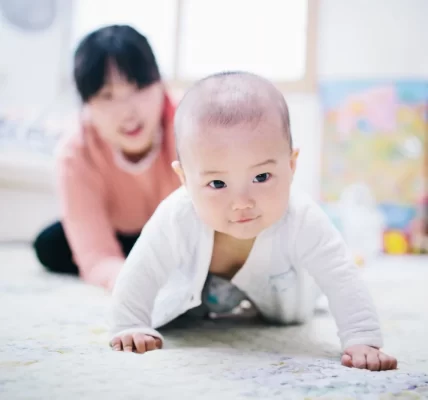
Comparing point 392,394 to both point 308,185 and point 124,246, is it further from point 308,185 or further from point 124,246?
point 308,185

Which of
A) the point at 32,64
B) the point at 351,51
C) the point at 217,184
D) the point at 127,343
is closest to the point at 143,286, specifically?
the point at 127,343

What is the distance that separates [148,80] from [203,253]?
0.56 m

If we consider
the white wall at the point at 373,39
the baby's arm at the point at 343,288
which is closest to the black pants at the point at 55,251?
the baby's arm at the point at 343,288

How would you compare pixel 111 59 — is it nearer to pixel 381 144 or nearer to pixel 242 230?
pixel 242 230

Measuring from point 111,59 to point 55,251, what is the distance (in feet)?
1.86

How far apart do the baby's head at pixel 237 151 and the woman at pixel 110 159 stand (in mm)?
487

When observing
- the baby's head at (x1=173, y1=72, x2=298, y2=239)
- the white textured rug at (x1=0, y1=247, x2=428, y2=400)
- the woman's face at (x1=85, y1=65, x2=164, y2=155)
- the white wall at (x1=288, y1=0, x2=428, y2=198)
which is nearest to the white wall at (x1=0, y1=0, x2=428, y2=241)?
the white wall at (x1=288, y1=0, x2=428, y2=198)

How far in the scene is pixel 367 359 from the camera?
60cm

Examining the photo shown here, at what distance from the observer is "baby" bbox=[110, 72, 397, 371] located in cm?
64

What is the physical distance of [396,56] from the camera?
2.63m

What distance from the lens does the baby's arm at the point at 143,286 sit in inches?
26.4

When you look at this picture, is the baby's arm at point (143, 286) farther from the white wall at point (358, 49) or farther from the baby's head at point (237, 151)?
the white wall at point (358, 49)

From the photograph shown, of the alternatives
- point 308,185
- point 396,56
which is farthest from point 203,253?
point 396,56

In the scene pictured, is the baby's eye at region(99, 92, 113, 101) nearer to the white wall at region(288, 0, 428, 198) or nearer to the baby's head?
the baby's head
